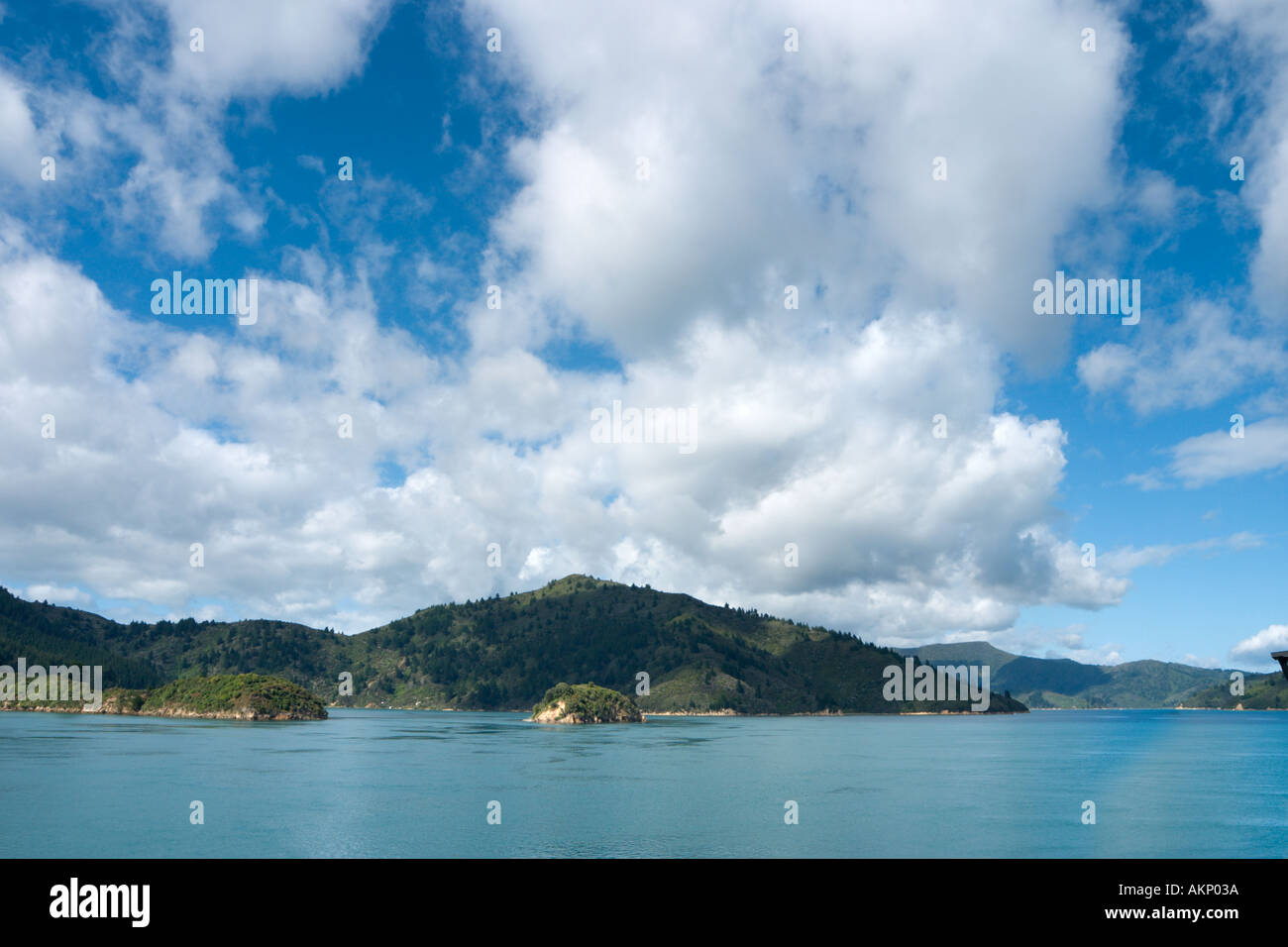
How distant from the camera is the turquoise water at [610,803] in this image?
2783 inches

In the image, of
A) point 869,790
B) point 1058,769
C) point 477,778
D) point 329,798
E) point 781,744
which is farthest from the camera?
point 781,744

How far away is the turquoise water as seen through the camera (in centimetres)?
7069

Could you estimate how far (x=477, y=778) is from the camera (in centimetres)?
11744

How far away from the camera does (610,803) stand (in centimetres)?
9300
